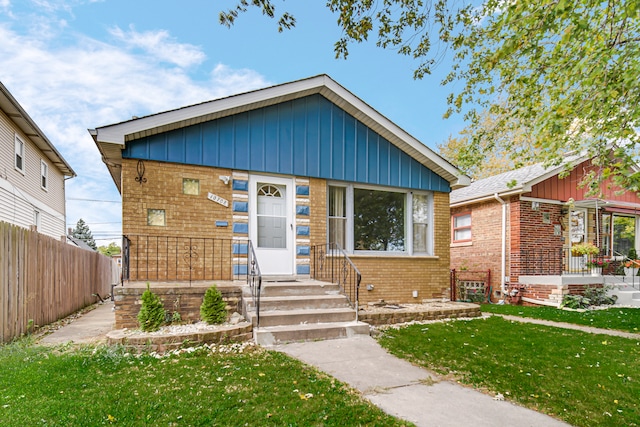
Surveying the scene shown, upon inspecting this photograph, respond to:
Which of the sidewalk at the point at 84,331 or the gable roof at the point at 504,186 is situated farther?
the gable roof at the point at 504,186

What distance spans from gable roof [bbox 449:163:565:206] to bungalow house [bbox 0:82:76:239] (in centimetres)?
1447

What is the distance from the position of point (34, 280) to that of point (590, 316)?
41.6ft

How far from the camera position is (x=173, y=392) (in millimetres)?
3521

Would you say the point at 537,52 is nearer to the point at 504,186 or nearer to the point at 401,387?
the point at 401,387

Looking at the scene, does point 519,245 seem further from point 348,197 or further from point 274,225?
point 274,225

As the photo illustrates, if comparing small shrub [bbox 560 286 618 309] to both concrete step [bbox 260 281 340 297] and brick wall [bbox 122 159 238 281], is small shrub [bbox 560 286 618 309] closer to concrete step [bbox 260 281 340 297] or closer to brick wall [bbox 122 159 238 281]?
concrete step [bbox 260 281 340 297]

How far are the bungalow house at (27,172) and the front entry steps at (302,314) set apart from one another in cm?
873

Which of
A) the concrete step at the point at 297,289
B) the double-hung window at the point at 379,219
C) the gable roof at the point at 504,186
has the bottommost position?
the concrete step at the point at 297,289

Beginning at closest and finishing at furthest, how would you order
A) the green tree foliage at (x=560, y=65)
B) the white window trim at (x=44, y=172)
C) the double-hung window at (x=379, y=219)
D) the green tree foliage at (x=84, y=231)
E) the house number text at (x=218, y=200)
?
the green tree foliage at (x=560, y=65)
the house number text at (x=218, y=200)
the double-hung window at (x=379, y=219)
the white window trim at (x=44, y=172)
the green tree foliage at (x=84, y=231)

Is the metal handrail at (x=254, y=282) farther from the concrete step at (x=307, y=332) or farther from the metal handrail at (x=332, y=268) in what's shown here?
the metal handrail at (x=332, y=268)

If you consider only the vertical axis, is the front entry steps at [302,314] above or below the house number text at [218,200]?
below

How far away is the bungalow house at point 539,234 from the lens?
11.9 m

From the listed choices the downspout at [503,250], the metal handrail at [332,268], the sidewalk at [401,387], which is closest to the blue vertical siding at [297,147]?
the metal handrail at [332,268]

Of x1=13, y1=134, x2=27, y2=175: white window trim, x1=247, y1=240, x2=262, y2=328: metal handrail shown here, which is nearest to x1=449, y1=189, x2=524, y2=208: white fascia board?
x1=247, y1=240, x2=262, y2=328: metal handrail
